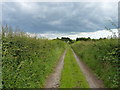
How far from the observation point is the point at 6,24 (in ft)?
18.5

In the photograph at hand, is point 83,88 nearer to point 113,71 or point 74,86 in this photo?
point 74,86

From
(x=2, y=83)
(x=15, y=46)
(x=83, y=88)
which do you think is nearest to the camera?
(x=2, y=83)

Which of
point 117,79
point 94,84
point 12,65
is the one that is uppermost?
point 12,65

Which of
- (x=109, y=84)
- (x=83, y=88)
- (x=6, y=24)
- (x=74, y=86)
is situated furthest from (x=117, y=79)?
(x=6, y=24)

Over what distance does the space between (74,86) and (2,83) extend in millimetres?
3728

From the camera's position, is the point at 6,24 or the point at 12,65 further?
the point at 6,24

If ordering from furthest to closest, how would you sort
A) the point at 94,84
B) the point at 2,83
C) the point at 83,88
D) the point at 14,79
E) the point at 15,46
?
the point at 94,84 → the point at 83,88 → the point at 15,46 → the point at 14,79 → the point at 2,83

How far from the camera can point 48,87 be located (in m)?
6.52

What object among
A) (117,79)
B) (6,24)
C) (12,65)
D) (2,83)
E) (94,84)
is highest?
(6,24)

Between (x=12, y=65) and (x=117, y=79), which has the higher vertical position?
(x=12, y=65)

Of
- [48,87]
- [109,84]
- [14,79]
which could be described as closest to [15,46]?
[14,79]

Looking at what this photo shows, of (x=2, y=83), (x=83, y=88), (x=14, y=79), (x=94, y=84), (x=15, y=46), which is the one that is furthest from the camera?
(x=94, y=84)

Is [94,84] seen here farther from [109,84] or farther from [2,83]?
[2,83]

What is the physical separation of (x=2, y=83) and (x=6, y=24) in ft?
9.10
